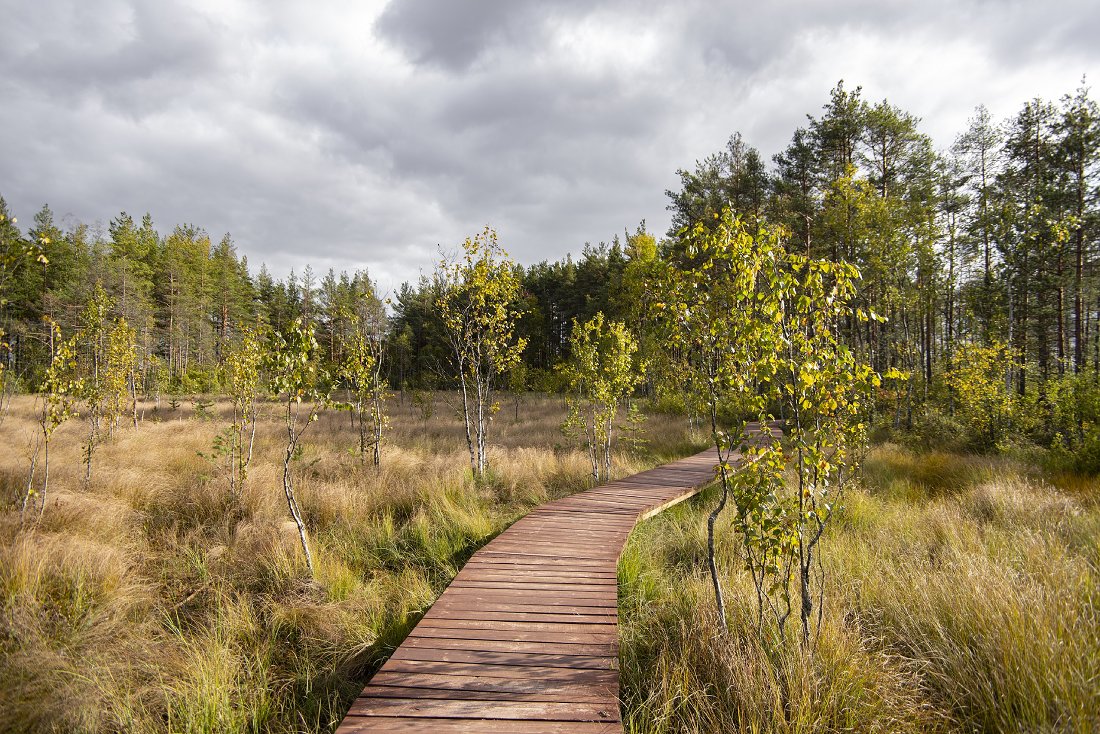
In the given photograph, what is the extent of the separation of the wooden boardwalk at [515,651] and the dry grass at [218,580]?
49 centimetres

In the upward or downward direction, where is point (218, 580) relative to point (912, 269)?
downward

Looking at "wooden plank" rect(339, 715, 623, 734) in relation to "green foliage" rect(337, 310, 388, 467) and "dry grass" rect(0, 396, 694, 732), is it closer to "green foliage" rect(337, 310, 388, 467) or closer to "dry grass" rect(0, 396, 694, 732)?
"dry grass" rect(0, 396, 694, 732)

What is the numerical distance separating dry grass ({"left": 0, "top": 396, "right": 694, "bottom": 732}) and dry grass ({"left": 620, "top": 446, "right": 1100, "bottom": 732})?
87.1 inches

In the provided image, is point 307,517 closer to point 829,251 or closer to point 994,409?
point 994,409

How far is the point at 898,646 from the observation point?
133 inches

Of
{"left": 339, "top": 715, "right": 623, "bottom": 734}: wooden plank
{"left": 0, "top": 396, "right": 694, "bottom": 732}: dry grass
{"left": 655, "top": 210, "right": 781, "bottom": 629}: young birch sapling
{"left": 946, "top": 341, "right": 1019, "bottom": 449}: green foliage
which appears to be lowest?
{"left": 0, "top": 396, "right": 694, "bottom": 732}: dry grass

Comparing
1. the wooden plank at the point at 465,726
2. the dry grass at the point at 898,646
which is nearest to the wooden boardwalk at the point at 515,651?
the wooden plank at the point at 465,726

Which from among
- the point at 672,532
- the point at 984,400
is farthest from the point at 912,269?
the point at 672,532

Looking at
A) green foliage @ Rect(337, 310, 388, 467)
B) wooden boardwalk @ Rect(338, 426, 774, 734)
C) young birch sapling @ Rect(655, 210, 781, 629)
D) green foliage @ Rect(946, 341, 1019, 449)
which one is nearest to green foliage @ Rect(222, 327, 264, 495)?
green foliage @ Rect(337, 310, 388, 467)

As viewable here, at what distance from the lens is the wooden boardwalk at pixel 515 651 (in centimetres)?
258

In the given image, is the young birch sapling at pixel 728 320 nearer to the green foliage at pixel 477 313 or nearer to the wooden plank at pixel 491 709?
the wooden plank at pixel 491 709

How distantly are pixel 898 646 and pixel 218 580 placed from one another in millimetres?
6239

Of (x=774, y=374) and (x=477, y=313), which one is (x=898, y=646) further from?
(x=477, y=313)

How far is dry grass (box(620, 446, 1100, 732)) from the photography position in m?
2.58
